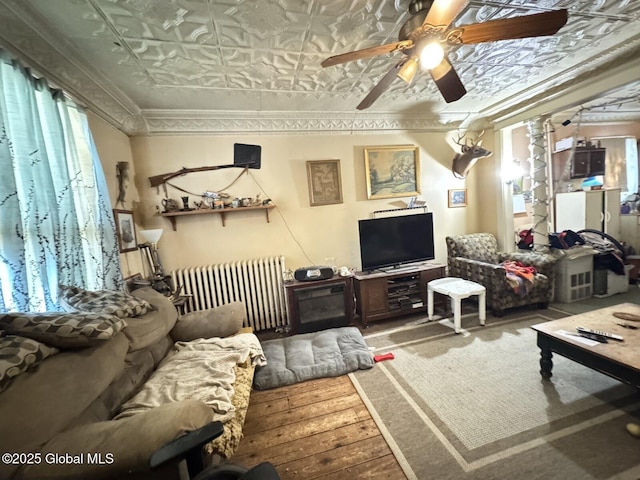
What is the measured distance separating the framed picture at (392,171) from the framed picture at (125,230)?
2.83 m

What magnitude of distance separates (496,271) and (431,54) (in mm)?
2423

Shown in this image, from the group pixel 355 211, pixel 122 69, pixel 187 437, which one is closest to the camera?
pixel 187 437

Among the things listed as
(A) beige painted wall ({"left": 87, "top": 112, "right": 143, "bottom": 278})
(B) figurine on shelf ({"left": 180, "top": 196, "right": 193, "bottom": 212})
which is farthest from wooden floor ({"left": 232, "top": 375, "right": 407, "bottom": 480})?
(B) figurine on shelf ({"left": 180, "top": 196, "right": 193, "bottom": 212})

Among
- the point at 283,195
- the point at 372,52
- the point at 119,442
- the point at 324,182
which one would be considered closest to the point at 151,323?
the point at 119,442

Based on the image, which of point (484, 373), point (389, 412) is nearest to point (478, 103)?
point (484, 373)

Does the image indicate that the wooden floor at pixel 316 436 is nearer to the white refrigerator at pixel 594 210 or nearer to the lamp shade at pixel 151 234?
the lamp shade at pixel 151 234

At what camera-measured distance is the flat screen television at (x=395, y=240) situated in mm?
3092

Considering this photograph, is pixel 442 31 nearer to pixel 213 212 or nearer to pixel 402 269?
pixel 402 269

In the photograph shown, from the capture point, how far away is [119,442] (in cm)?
91

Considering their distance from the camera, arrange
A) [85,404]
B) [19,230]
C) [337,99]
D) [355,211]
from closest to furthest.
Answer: [85,404], [19,230], [337,99], [355,211]

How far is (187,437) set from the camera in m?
0.86

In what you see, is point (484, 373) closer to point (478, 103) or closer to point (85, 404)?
point (85, 404)

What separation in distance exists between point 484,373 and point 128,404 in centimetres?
241

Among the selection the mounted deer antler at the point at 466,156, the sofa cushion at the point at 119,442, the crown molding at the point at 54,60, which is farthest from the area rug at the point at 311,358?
the mounted deer antler at the point at 466,156
